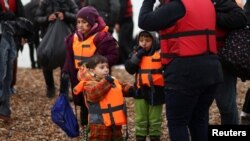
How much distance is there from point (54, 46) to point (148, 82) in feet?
7.02

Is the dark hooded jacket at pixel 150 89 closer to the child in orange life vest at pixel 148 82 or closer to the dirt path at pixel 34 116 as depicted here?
the child in orange life vest at pixel 148 82

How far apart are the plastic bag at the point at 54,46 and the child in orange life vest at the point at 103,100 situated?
2319mm

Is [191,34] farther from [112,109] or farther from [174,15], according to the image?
[112,109]

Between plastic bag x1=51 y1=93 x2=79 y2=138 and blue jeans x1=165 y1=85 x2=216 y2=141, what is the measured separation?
4.79 ft

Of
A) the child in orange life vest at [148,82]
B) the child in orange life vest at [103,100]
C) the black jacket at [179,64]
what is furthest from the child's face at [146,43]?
the black jacket at [179,64]

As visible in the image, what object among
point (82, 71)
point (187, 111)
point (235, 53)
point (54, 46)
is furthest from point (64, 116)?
point (54, 46)

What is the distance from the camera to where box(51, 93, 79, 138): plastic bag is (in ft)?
19.5

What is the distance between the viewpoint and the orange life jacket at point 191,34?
4.64 meters

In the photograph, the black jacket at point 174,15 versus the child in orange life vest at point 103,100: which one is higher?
the black jacket at point 174,15

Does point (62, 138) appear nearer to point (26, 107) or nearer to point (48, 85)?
point (26, 107)

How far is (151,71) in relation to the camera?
244 inches

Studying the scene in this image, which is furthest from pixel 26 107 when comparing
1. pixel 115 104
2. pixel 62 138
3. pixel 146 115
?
pixel 115 104

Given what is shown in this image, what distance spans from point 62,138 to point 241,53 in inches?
101

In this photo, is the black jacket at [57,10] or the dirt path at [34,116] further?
the black jacket at [57,10]
